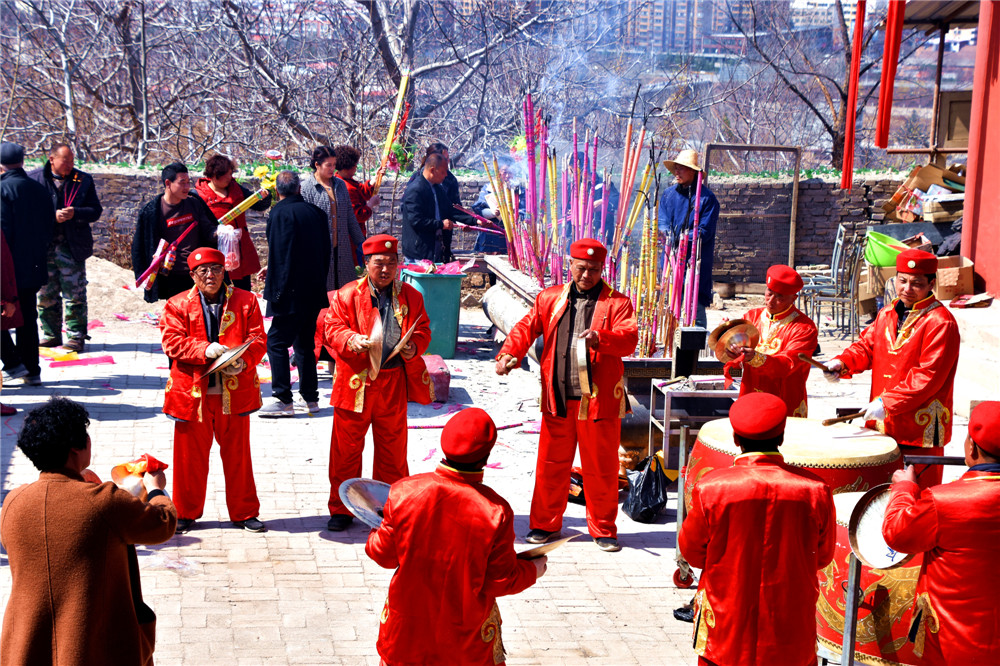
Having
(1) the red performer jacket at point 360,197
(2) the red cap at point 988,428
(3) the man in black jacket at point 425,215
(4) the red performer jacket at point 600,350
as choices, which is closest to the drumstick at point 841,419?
(4) the red performer jacket at point 600,350

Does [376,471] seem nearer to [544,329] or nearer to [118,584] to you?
[544,329]

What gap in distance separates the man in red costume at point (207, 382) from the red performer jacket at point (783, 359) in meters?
2.66

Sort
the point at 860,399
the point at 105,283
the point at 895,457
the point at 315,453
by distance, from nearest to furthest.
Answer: the point at 895,457 < the point at 315,453 < the point at 860,399 < the point at 105,283

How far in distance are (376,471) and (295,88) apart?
1158 cm

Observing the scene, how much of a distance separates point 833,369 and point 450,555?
319cm

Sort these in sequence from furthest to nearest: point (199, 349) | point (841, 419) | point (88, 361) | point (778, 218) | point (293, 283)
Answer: point (778, 218)
point (88, 361)
point (293, 283)
point (199, 349)
point (841, 419)

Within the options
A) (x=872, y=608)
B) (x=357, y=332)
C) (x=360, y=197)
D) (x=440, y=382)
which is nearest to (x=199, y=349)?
(x=357, y=332)

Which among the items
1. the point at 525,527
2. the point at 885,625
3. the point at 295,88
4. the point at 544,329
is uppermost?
the point at 295,88

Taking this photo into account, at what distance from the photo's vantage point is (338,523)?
5.94 m

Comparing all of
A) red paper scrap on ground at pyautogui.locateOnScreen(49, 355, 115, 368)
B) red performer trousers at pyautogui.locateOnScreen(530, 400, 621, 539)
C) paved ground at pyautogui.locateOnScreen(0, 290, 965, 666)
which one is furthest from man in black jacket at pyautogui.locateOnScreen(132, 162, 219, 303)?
red performer trousers at pyautogui.locateOnScreen(530, 400, 621, 539)

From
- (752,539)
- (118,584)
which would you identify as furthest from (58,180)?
(752,539)

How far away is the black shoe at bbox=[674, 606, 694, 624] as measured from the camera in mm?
4941

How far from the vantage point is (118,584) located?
10.2 feet

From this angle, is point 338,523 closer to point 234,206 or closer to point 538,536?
point 538,536
